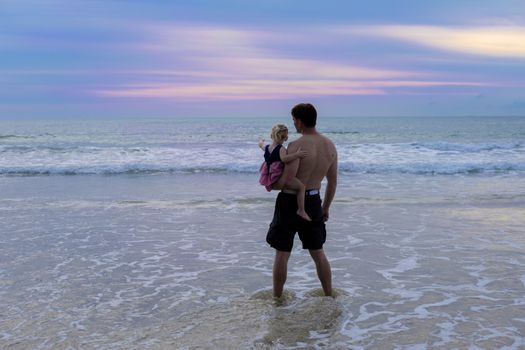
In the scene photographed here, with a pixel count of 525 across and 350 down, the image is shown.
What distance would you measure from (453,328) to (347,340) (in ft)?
3.25

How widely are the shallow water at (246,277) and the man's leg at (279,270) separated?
156 mm

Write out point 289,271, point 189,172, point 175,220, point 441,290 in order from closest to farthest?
point 441,290, point 289,271, point 175,220, point 189,172

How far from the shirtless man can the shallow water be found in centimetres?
64

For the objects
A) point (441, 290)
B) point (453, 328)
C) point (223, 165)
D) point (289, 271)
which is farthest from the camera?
point (223, 165)

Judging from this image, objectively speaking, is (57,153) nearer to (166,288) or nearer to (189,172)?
(189,172)

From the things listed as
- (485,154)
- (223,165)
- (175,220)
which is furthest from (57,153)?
(485,154)

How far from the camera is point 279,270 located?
5469 mm

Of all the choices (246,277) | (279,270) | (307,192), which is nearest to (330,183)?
(307,192)

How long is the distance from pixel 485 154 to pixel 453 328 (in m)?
25.2

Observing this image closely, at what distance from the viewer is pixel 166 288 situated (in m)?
6.17

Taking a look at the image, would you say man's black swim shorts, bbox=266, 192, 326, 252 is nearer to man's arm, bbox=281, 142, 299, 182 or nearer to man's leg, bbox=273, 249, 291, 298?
man's leg, bbox=273, 249, 291, 298

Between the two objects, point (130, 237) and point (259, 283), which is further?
point (130, 237)

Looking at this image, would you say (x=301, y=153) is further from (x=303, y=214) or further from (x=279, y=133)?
(x=303, y=214)

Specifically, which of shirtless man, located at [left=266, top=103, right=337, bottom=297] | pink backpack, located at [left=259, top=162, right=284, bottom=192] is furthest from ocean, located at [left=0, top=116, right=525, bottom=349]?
pink backpack, located at [left=259, top=162, right=284, bottom=192]
